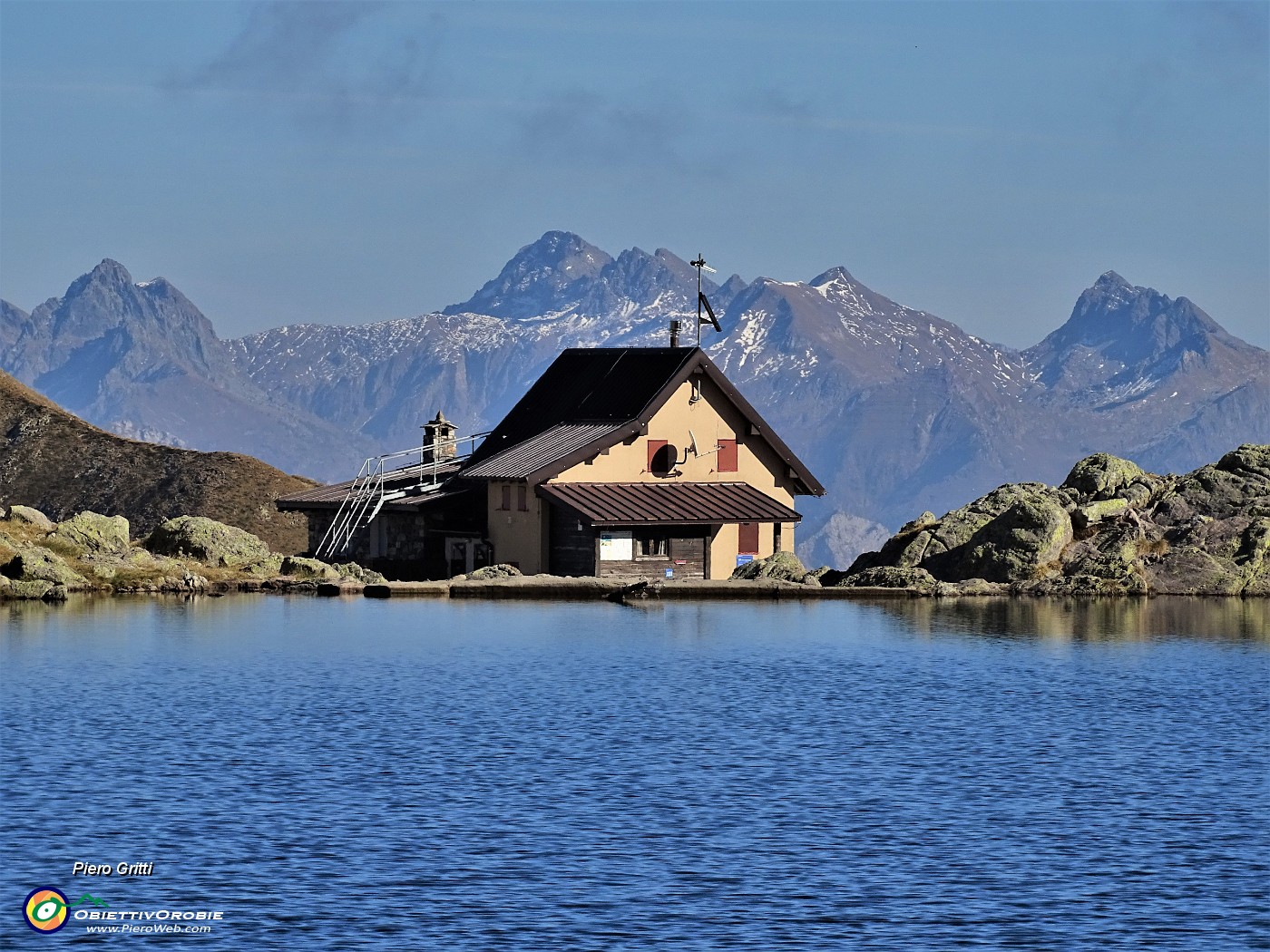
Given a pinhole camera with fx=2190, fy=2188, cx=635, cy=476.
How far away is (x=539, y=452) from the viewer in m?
81.3

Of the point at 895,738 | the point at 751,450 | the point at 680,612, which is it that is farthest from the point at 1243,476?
the point at 895,738

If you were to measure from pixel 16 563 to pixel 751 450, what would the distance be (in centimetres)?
2764

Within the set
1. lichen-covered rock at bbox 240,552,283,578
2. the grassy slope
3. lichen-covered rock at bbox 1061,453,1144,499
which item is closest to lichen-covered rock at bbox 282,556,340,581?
lichen-covered rock at bbox 240,552,283,578

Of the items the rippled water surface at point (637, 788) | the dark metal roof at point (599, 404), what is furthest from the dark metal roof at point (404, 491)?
the rippled water surface at point (637, 788)

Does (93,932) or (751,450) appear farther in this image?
(751,450)

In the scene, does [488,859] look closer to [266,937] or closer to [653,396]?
[266,937]

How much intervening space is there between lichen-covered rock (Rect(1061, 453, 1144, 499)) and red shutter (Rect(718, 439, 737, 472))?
41.1 feet

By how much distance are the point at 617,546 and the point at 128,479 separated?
155ft

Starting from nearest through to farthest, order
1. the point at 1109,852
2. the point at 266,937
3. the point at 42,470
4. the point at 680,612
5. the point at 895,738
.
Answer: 1. the point at 266,937
2. the point at 1109,852
3. the point at 895,738
4. the point at 680,612
5. the point at 42,470

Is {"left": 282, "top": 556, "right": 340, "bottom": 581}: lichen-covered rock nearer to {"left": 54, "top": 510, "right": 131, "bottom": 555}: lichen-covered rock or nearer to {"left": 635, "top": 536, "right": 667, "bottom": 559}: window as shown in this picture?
{"left": 54, "top": 510, "right": 131, "bottom": 555}: lichen-covered rock

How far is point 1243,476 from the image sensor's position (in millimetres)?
82062

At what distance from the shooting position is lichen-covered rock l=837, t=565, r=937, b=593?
3046 inches

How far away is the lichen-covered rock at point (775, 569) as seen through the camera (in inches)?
3093

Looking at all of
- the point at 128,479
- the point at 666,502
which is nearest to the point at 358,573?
the point at 666,502
